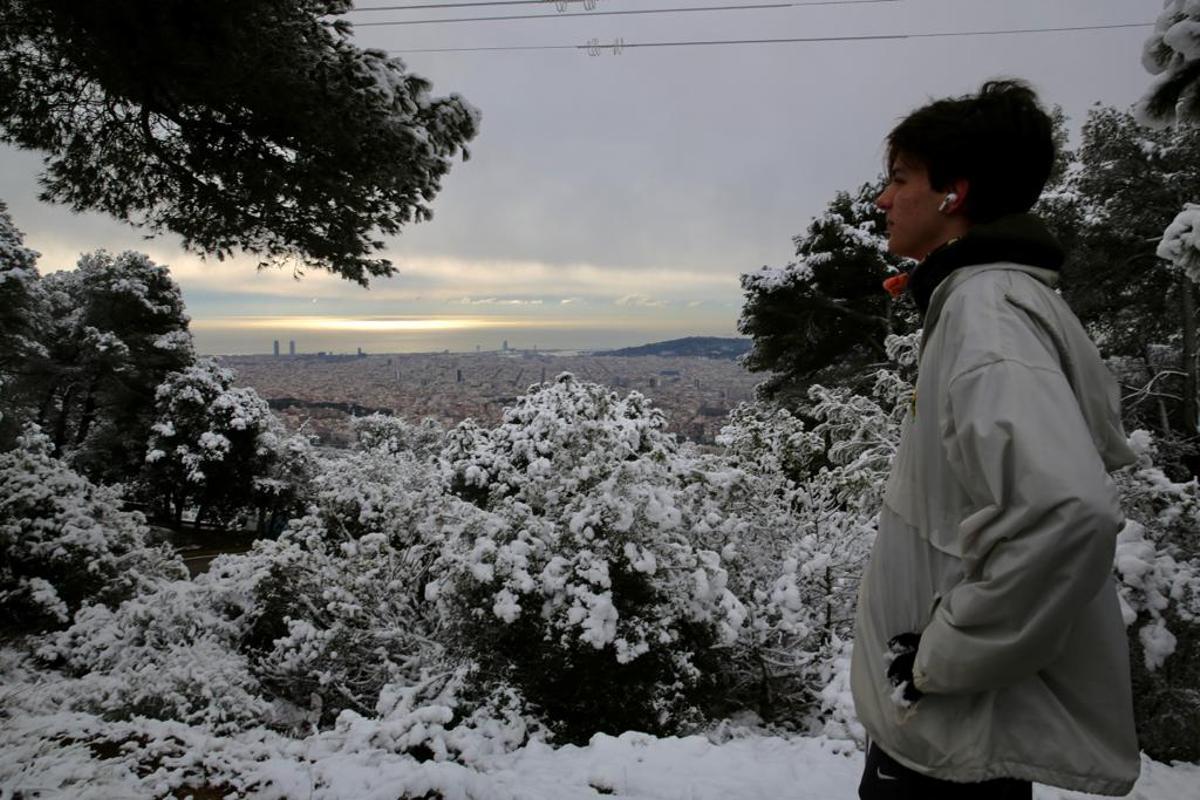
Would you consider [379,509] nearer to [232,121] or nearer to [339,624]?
[339,624]

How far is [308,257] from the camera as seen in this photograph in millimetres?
4008

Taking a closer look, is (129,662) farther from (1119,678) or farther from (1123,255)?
(1123,255)

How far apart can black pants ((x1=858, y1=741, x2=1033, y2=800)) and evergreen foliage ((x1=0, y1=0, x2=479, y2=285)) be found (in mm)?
3590

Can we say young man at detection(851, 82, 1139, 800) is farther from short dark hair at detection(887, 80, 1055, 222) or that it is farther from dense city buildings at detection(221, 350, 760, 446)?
dense city buildings at detection(221, 350, 760, 446)

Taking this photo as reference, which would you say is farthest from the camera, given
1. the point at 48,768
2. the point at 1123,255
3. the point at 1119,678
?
the point at 1123,255

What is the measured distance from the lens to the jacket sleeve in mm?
728

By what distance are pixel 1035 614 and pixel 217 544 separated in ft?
85.0

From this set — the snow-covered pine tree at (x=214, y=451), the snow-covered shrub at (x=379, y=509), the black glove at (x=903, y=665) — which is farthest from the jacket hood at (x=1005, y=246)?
Answer: the snow-covered pine tree at (x=214, y=451)

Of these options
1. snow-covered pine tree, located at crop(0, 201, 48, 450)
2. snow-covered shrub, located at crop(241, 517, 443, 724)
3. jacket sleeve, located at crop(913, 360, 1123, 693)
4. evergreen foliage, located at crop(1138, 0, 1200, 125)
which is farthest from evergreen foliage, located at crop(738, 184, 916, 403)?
snow-covered pine tree, located at crop(0, 201, 48, 450)

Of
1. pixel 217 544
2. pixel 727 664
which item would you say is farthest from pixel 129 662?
pixel 217 544

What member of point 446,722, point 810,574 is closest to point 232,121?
point 446,722

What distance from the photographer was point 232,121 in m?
3.55

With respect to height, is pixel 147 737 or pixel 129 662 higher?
pixel 147 737

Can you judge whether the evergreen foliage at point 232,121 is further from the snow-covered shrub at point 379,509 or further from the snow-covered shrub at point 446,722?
the snow-covered shrub at point 379,509
